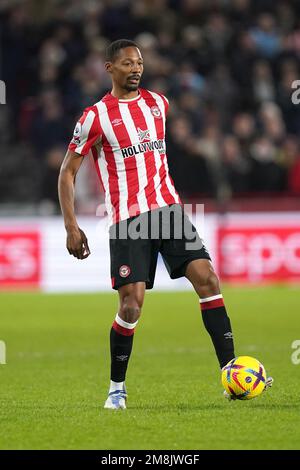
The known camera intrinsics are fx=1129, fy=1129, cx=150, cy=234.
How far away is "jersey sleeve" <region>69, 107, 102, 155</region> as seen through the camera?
22.9ft

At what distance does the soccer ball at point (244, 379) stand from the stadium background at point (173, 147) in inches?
158

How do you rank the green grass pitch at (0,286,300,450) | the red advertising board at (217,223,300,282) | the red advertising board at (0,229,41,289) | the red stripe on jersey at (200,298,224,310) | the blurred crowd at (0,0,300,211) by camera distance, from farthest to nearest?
the blurred crowd at (0,0,300,211) < the red advertising board at (217,223,300,282) < the red advertising board at (0,229,41,289) < the red stripe on jersey at (200,298,224,310) < the green grass pitch at (0,286,300,450)

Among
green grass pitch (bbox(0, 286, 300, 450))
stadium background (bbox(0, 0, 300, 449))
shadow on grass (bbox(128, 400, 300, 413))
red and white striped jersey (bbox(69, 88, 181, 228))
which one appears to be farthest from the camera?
stadium background (bbox(0, 0, 300, 449))

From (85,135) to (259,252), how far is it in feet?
29.3

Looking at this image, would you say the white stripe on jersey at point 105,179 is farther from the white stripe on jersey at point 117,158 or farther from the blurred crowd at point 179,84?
the blurred crowd at point 179,84

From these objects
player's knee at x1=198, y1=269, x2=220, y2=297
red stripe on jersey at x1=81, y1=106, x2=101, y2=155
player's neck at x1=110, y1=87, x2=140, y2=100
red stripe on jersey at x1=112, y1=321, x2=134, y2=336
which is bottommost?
red stripe on jersey at x1=112, y1=321, x2=134, y2=336

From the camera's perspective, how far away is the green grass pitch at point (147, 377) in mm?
5902

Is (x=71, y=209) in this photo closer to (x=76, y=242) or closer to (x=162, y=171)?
(x=76, y=242)

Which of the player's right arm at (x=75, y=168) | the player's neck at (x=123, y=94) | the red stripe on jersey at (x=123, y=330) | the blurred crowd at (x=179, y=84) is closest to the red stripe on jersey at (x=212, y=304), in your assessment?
the red stripe on jersey at (x=123, y=330)

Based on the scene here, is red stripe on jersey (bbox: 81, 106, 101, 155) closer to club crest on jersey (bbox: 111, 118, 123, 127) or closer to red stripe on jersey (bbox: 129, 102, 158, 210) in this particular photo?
club crest on jersey (bbox: 111, 118, 123, 127)

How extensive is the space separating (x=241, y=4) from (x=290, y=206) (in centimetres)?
408

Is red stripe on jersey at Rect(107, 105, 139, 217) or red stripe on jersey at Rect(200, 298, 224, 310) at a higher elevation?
red stripe on jersey at Rect(107, 105, 139, 217)

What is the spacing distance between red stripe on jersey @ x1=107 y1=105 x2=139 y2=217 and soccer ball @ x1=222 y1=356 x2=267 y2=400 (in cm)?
115

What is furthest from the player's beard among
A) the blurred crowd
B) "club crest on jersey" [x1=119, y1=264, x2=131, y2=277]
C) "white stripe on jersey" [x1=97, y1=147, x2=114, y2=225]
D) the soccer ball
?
the blurred crowd
